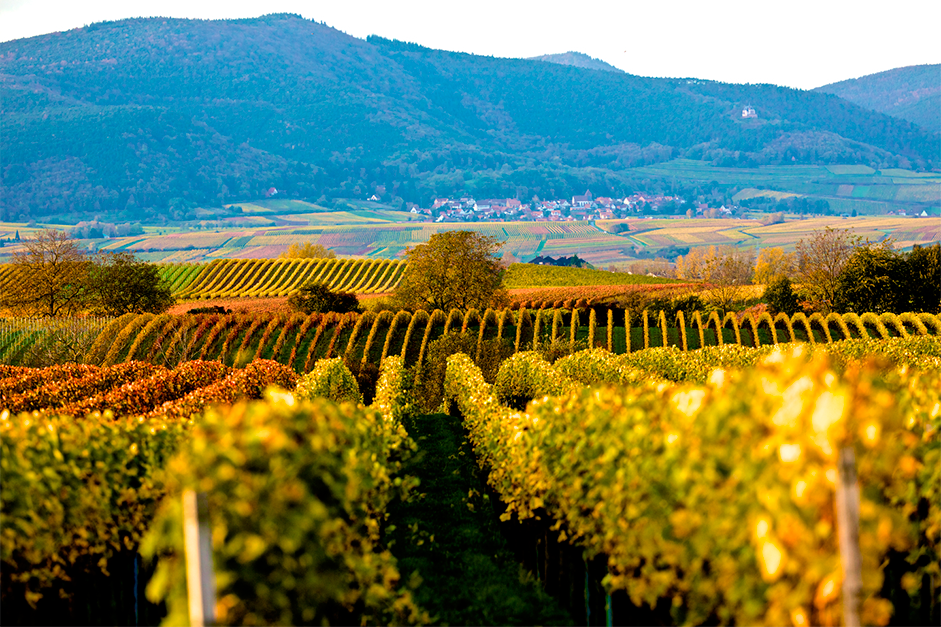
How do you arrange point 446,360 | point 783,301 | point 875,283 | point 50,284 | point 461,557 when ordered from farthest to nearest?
point 50,284, point 783,301, point 875,283, point 446,360, point 461,557

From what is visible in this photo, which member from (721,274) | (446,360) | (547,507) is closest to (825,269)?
(446,360)

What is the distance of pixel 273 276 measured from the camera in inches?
4031

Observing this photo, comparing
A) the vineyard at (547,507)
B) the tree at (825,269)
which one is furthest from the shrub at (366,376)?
the tree at (825,269)

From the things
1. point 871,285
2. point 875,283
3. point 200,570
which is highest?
point 200,570

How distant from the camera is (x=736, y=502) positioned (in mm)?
4273

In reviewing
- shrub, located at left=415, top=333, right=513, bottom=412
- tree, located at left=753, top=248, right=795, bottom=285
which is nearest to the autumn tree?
tree, located at left=753, top=248, right=795, bottom=285

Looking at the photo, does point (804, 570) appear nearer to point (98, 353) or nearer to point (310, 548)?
point (310, 548)

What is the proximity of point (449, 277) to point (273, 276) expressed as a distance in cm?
5856

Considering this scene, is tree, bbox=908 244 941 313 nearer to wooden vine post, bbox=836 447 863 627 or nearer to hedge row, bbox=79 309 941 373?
hedge row, bbox=79 309 941 373

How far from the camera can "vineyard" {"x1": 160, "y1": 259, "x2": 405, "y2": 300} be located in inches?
3765

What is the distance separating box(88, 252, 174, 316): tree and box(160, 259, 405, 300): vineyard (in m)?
33.7

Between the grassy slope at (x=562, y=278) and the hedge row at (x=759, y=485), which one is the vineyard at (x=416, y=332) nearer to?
the hedge row at (x=759, y=485)

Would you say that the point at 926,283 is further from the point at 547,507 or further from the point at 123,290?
the point at 123,290

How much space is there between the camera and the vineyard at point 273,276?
314 ft
